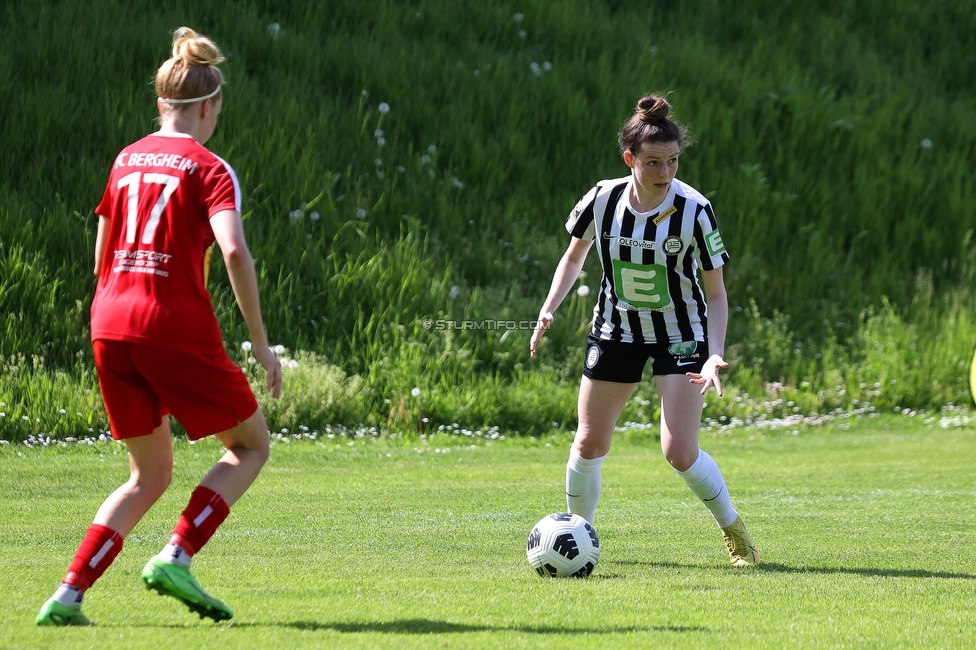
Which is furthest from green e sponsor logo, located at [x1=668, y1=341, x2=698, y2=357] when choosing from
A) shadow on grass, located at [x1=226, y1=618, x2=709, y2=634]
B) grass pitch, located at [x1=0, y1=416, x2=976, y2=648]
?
shadow on grass, located at [x1=226, y1=618, x2=709, y2=634]

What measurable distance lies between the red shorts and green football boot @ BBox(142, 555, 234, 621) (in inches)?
17.8

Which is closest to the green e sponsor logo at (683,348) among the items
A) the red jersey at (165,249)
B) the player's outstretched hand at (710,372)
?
the player's outstretched hand at (710,372)

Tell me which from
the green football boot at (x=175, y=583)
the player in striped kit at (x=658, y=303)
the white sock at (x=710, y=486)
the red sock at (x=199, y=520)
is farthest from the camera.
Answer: the white sock at (x=710, y=486)

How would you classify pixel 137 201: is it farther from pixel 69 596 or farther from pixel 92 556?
pixel 69 596

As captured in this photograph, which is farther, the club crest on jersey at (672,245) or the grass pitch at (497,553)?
the club crest on jersey at (672,245)

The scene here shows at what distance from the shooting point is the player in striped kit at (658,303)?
5.36 meters

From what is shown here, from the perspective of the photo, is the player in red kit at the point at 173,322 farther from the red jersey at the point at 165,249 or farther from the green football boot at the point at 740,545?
the green football boot at the point at 740,545

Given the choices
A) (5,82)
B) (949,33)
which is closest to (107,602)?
(5,82)

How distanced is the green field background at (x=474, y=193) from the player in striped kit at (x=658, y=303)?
6.50 m

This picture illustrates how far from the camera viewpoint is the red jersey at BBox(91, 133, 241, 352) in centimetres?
382

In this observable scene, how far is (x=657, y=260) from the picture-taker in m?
5.41

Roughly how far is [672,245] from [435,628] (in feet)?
7.53

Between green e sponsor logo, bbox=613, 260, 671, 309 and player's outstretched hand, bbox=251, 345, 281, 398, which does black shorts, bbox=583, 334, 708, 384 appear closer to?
green e sponsor logo, bbox=613, 260, 671, 309

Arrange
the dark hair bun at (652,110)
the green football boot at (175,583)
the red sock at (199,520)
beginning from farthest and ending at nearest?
1. the dark hair bun at (652,110)
2. the red sock at (199,520)
3. the green football boot at (175,583)
